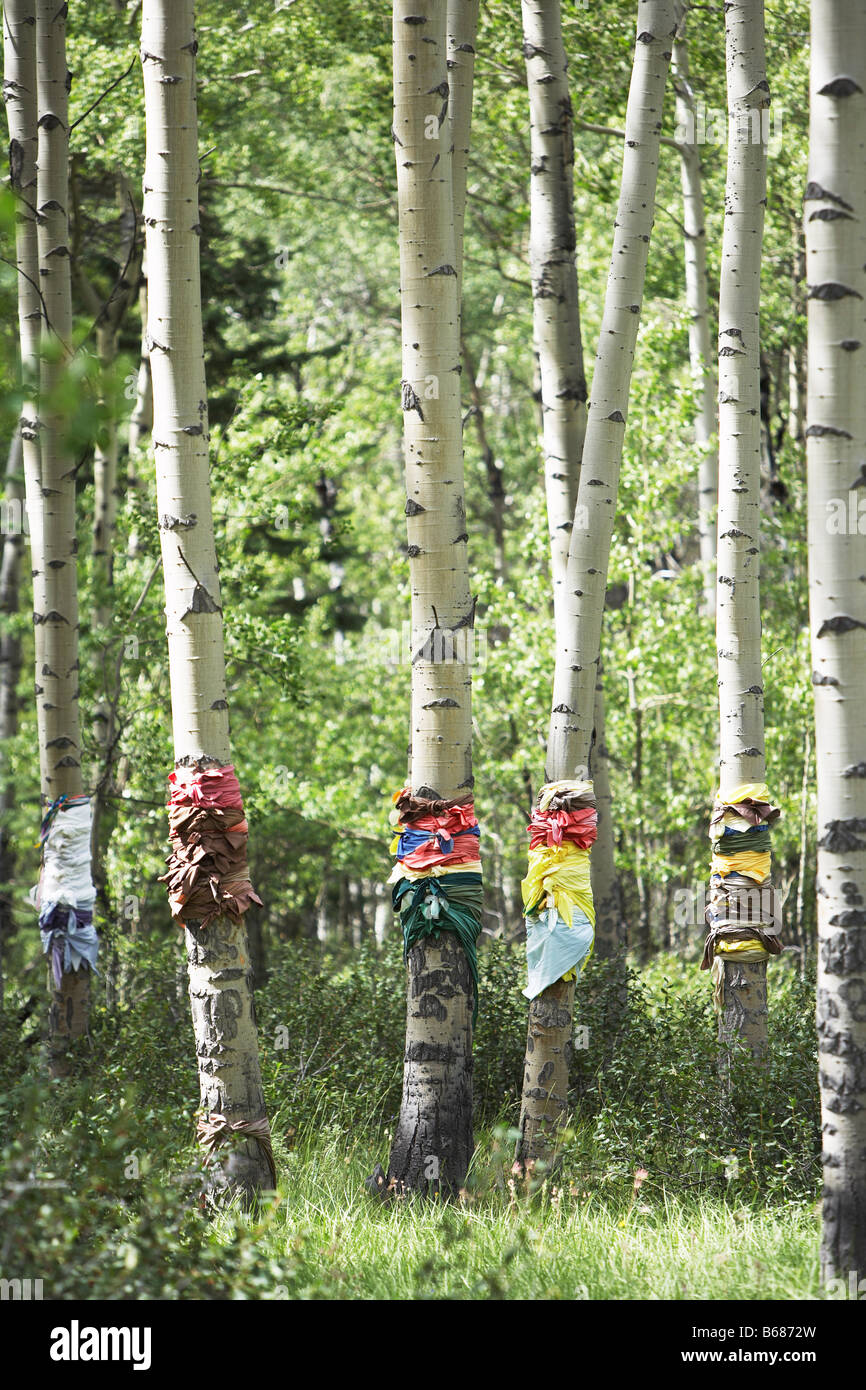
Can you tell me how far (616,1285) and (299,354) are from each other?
536 inches

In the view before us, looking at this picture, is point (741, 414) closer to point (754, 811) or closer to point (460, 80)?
point (754, 811)

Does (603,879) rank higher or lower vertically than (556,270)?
lower

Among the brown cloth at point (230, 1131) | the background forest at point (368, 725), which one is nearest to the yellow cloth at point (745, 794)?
the background forest at point (368, 725)

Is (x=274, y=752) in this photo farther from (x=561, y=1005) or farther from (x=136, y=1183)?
(x=136, y=1183)

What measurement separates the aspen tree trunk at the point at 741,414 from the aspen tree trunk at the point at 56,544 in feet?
11.4

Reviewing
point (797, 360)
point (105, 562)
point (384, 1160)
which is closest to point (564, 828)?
point (384, 1160)

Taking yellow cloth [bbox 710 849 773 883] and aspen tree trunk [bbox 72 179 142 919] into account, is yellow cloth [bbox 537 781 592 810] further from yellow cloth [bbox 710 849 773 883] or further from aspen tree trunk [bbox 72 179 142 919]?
aspen tree trunk [bbox 72 179 142 919]

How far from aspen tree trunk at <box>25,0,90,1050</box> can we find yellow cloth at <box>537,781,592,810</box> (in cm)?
284

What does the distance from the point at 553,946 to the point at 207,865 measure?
4.75 feet

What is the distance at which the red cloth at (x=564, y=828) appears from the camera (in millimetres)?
4906

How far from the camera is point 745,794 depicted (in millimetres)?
5758

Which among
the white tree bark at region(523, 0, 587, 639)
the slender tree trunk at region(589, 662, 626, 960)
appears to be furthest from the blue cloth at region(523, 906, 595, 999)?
the slender tree trunk at region(589, 662, 626, 960)

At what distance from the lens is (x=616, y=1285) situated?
3.53 meters

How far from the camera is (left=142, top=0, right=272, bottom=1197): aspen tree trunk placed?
4.43m
